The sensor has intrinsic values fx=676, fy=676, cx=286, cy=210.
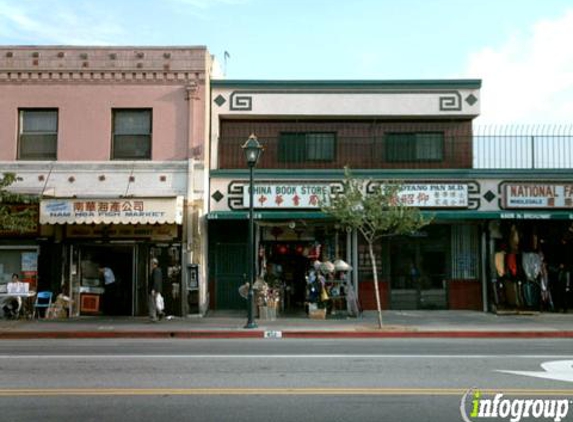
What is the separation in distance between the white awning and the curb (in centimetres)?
339

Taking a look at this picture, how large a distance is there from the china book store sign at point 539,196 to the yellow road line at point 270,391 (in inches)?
500

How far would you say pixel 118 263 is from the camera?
821 inches

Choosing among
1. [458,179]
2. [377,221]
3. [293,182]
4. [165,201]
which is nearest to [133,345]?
[165,201]

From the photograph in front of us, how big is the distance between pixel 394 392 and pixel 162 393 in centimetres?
295

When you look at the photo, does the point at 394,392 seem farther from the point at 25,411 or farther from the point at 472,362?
the point at 25,411

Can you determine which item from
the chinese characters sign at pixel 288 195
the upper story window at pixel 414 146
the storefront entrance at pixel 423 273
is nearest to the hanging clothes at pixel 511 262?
the storefront entrance at pixel 423 273

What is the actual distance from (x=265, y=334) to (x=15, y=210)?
8280 millimetres

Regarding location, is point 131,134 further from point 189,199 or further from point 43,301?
point 43,301

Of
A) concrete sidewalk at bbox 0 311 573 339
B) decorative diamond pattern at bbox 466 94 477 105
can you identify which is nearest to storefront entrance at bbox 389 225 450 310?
concrete sidewalk at bbox 0 311 573 339

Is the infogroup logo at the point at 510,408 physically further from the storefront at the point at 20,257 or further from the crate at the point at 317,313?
the storefront at the point at 20,257

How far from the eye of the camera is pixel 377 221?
57.0ft

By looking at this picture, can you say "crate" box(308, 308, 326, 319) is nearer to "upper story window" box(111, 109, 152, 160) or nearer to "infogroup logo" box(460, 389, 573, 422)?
"upper story window" box(111, 109, 152, 160)

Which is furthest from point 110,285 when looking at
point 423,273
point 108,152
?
point 423,273

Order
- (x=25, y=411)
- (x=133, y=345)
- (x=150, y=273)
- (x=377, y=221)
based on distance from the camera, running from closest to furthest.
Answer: (x=25, y=411)
(x=133, y=345)
(x=377, y=221)
(x=150, y=273)
